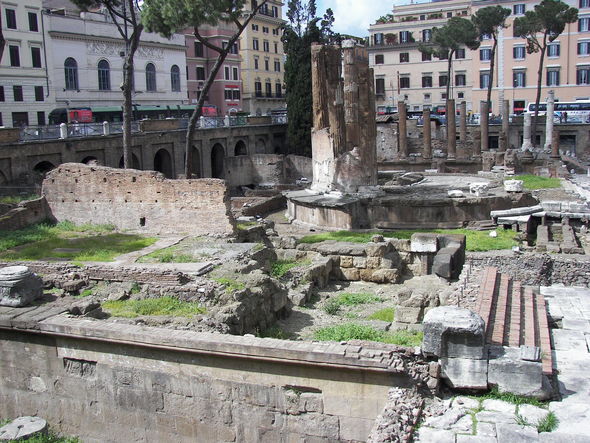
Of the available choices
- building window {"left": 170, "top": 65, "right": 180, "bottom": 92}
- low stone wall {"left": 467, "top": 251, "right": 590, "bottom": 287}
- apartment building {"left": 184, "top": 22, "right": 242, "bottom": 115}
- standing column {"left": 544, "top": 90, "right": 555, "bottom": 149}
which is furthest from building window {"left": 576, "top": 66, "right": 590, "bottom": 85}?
low stone wall {"left": 467, "top": 251, "right": 590, "bottom": 287}

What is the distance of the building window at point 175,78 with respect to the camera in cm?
4912

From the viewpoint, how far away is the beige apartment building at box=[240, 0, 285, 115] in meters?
63.2

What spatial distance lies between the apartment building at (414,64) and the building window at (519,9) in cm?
547

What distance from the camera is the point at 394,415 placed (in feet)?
26.7

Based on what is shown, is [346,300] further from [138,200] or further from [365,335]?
[138,200]

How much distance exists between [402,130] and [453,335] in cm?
4024

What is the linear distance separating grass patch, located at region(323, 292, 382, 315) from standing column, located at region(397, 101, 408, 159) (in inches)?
1277

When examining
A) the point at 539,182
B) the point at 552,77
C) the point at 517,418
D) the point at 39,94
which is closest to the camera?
the point at 517,418

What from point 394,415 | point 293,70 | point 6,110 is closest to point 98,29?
point 6,110

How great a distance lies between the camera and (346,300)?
15.2 meters

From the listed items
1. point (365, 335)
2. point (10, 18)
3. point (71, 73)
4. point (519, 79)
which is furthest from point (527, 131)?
point (365, 335)

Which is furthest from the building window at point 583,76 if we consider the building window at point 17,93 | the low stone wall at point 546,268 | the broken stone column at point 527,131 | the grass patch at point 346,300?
the grass patch at point 346,300

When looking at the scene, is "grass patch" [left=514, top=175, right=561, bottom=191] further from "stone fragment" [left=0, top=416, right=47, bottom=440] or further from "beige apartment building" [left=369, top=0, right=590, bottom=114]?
"beige apartment building" [left=369, top=0, right=590, bottom=114]

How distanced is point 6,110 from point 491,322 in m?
33.8
